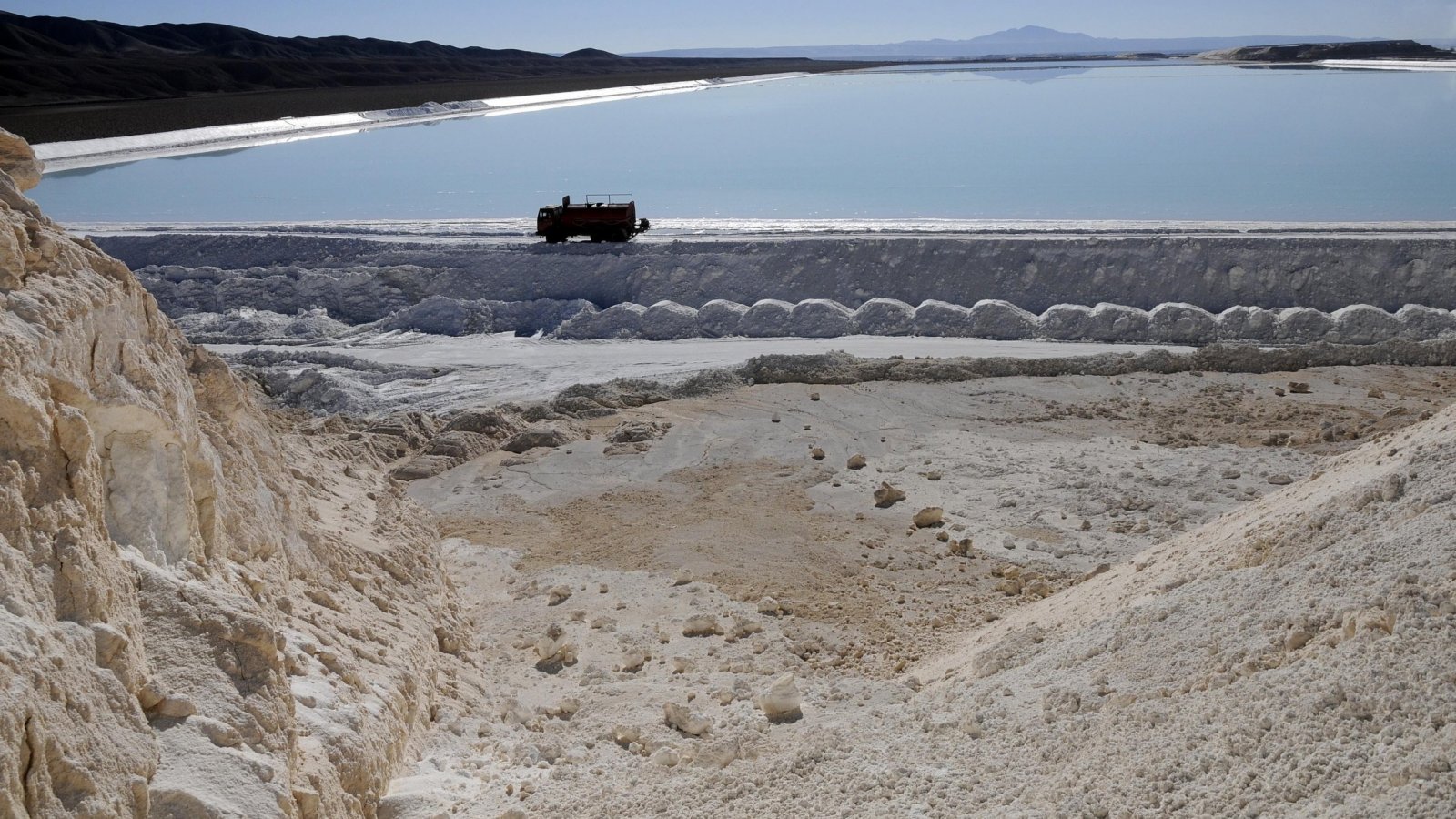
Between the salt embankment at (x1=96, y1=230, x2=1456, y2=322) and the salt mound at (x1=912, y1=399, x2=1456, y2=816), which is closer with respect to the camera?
the salt mound at (x1=912, y1=399, x2=1456, y2=816)

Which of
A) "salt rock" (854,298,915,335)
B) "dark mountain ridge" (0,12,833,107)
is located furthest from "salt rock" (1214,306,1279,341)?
"dark mountain ridge" (0,12,833,107)

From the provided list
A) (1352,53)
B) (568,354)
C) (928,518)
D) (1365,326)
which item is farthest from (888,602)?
(1352,53)

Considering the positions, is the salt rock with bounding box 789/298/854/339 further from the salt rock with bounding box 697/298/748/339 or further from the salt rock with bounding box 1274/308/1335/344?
the salt rock with bounding box 1274/308/1335/344

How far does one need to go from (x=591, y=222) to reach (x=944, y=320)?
5.92 m

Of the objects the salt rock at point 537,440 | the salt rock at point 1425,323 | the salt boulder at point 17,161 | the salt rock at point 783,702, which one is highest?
the salt boulder at point 17,161

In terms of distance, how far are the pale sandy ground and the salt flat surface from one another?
4.94ft

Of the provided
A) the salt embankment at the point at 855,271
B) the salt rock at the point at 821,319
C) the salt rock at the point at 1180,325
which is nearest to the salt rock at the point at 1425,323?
the salt embankment at the point at 855,271

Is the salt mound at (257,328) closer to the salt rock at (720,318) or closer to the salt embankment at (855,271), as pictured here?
the salt embankment at (855,271)

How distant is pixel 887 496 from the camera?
30.0 feet

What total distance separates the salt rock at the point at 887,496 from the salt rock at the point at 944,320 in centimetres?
552

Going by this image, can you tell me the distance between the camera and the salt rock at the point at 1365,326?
44.5ft

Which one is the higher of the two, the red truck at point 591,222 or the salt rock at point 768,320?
the red truck at point 591,222

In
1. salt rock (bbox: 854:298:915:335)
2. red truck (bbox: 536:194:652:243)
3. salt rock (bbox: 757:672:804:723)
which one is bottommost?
salt rock (bbox: 757:672:804:723)

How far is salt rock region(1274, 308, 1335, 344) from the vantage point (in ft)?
45.0
